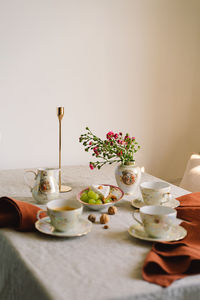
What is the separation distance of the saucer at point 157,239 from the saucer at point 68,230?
126mm

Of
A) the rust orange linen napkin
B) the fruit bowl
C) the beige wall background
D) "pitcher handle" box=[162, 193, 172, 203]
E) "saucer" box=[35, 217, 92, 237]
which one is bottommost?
the rust orange linen napkin

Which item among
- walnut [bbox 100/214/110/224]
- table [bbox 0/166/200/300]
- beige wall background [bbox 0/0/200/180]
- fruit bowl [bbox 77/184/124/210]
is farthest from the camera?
beige wall background [bbox 0/0/200/180]

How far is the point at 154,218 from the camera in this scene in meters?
0.99

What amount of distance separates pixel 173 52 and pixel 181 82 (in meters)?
0.22

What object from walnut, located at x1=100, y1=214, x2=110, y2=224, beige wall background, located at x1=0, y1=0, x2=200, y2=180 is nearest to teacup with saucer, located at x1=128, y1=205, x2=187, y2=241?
walnut, located at x1=100, y1=214, x2=110, y2=224

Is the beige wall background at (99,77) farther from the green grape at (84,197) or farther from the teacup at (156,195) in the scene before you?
the teacup at (156,195)

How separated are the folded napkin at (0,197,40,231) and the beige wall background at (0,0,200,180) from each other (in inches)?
39.1

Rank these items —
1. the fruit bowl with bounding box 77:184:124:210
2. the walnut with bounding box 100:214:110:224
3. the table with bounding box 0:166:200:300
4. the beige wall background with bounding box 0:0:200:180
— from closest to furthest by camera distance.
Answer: the table with bounding box 0:166:200:300
the walnut with bounding box 100:214:110:224
the fruit bowl with bounding box 77:184:124:210
the beige wall background with bounding box 0:0:200:180

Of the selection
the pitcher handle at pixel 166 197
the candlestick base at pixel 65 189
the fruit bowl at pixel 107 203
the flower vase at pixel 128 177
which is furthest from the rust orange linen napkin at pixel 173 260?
the candlestick base at pixel 65 189

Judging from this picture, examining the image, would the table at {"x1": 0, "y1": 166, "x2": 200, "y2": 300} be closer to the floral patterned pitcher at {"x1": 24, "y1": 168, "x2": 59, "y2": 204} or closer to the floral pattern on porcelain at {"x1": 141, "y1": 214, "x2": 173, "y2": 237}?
the floral pattern on porcelain at {"x1": 141, "y1": 214, "x2": 173, "y2": 237}

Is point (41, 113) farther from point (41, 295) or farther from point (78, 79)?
point (41, 295)

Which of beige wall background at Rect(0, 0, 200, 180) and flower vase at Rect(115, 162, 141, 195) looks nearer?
flower vase at Rect(115, 162, 141, 195)

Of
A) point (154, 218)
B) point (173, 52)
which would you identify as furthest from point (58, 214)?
point (173, 52)

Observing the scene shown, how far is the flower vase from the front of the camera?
4.86 feet
